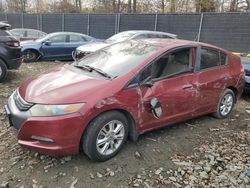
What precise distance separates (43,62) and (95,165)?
8285 millimetres

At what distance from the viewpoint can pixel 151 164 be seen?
3654 millimetres

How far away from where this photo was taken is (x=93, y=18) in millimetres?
19172

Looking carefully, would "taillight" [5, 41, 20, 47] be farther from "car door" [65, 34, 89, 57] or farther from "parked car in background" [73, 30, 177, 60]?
"car door" [65, 34, 89, 57]

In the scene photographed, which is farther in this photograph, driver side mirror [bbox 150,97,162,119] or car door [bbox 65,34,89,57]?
car door [bbox 65,34,89,57]

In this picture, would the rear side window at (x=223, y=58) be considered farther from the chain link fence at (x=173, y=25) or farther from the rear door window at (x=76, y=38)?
the chain link fence at (x=173, y=25)

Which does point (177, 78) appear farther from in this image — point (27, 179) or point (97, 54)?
point (27, 179)

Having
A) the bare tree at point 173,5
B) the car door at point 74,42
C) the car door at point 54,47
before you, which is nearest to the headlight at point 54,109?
the car door at point 54,47

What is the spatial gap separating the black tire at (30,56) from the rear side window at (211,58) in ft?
26.0

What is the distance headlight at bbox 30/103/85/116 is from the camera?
10.4 ft

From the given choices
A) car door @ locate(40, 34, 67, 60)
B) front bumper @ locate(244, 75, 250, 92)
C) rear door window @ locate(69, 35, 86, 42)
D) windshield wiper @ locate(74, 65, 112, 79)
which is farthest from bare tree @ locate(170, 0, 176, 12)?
windshield wiper @ locate(74, 65, 112, 79)

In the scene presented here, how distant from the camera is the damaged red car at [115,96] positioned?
3.20m

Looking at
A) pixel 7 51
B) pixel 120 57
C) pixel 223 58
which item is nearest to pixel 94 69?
pixel 120 57

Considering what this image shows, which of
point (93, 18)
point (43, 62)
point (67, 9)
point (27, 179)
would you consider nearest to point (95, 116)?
point (27, 179)

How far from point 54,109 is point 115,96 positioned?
2.46ft
